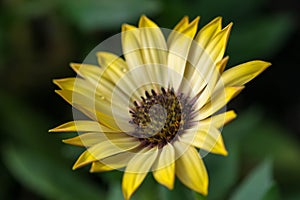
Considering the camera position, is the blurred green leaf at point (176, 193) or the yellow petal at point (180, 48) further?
the blurred green leaf at point (176, 193)

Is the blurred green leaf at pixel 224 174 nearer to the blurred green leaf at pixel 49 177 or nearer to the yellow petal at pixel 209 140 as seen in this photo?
the blurred green leaf at pixel 49 177

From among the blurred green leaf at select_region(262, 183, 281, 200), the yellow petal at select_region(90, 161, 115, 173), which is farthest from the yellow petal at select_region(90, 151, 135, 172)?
the blurred green leaf at select_region(262, 183, 281, 200)

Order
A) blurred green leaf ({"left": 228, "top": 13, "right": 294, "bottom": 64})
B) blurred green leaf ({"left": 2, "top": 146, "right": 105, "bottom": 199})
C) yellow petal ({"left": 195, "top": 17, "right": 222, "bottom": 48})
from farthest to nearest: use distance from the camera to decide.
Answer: blurred green leaf ({"left": 228, "top": 13, "right": 294, "bottom": 64})
blurred green leaf ({"left": 2, "top": 146, "right": 105, "bottom": 199})
yellow petal ({"left": 195, "top": 17, "right": 222, "bottom": 48})

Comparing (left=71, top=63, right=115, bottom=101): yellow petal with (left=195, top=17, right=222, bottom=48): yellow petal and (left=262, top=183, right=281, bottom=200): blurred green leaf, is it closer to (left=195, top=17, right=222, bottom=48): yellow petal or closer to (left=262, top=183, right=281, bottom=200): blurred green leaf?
(left=195, top=17, right=222, bottom=48): yellow petal

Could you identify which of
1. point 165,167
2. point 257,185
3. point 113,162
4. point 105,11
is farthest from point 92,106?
point 105,11

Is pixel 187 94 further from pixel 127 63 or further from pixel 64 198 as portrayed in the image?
pixel 64 198

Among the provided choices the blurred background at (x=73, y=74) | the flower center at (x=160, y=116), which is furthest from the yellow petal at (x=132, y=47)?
the blurred background at (x=73, y=74)

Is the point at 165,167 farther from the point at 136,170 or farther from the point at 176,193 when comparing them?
the point at 176,193
